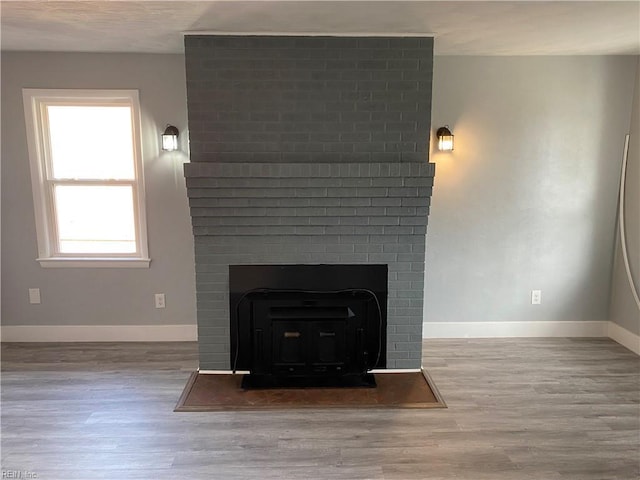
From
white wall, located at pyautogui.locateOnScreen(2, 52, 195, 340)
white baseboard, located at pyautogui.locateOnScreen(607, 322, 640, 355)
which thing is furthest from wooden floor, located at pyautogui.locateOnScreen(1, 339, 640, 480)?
white wall, located at pyautogui.locateOnScreen(2, 52, 195, 340)

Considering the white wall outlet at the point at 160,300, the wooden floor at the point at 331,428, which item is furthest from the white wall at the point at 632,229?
the white wall outlet at the point at 160,300

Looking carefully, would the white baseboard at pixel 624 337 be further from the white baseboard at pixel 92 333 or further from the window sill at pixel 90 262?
the window sill at pixel 90 262

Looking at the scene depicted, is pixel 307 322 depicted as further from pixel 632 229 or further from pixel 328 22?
pixel 632 229

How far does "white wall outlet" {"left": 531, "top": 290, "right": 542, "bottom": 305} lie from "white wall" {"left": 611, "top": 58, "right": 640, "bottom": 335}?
603 mm

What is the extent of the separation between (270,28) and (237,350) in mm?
2045

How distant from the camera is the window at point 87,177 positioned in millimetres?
3449

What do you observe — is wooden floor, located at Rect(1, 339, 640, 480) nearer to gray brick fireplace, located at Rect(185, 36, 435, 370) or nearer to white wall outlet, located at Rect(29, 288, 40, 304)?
white wall outlet, located at Rect(29, 288, 40, 304)

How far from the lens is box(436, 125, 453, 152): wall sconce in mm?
3434

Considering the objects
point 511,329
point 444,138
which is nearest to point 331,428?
point 511,329

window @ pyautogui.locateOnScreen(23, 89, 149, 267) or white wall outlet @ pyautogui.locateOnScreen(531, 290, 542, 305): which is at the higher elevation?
window @ pyautogui.locateOnScreen(23, 89, 149, 267)

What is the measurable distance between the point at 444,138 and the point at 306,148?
1137 millimetres

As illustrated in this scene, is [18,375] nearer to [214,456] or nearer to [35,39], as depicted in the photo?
[214,456]

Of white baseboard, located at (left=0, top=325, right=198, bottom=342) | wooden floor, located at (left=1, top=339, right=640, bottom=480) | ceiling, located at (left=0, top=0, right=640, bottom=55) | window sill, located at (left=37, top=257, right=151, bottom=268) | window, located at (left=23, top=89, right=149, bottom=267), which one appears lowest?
wooden floor, located at (left=1, top=339, right=640, bottom=480)

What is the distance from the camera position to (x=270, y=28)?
2697mm
